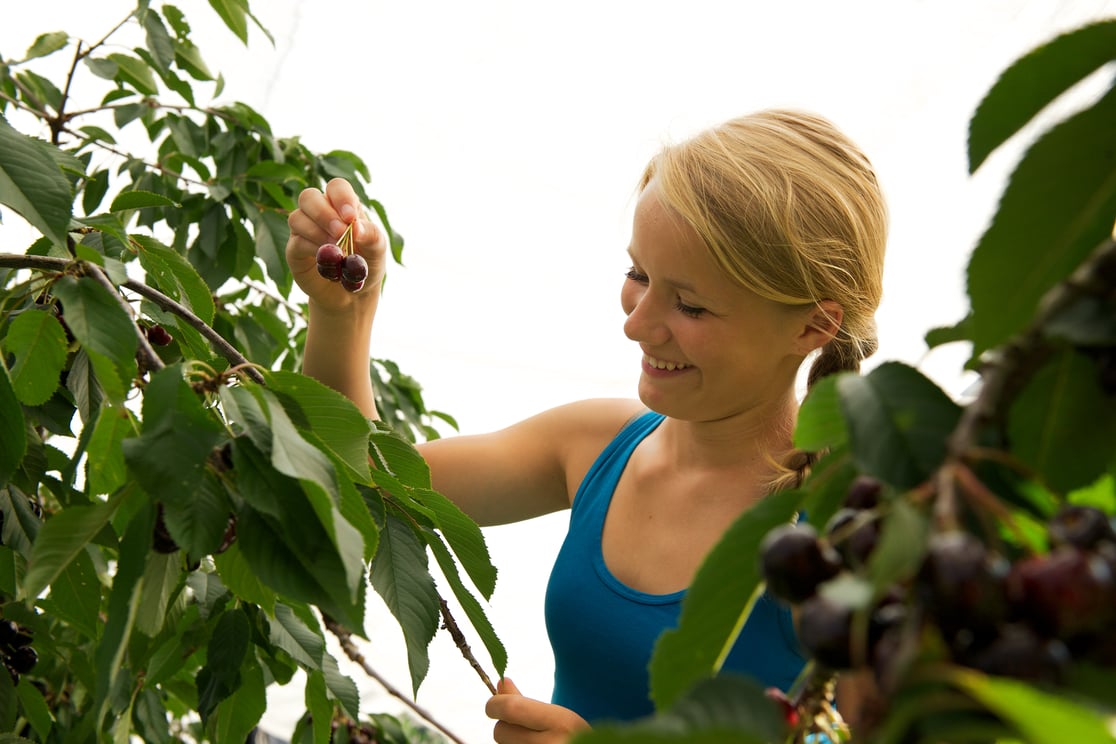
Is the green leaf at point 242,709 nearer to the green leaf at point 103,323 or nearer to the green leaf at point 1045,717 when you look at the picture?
the green leaf at point 103,323

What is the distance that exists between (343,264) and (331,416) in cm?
58

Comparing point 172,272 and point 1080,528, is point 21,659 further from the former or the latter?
point 1080,528

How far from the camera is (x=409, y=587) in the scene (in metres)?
0.60

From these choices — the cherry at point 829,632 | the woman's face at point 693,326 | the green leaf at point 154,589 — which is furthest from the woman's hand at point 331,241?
the cherry at point 829,632

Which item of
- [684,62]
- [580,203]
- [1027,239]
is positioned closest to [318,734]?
[1027,239]

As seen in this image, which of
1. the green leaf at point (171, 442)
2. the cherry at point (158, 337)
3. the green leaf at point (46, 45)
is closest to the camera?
the green leaf at point (171, 442)

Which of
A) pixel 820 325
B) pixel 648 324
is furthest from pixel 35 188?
pixel 820 325

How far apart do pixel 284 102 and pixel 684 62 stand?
3.92 ft

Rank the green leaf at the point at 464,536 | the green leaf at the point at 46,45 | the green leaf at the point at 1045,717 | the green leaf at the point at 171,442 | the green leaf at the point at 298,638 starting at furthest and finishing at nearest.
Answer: the green leaf at the point at 46,45
the green leaf at the point at 298,638
the green leaf at the point at 464,536
the green leaf at the point at 171,442
the green leaf at the point at 1045,717

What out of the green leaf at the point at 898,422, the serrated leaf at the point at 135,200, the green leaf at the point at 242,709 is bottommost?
the green leaf at the point at 242,709

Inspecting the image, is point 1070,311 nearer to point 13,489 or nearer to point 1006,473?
point 1006,473

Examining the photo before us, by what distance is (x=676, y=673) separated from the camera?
1.04 feet

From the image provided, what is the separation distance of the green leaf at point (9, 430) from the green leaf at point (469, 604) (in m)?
0.23

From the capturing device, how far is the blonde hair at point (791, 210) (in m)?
1.10
